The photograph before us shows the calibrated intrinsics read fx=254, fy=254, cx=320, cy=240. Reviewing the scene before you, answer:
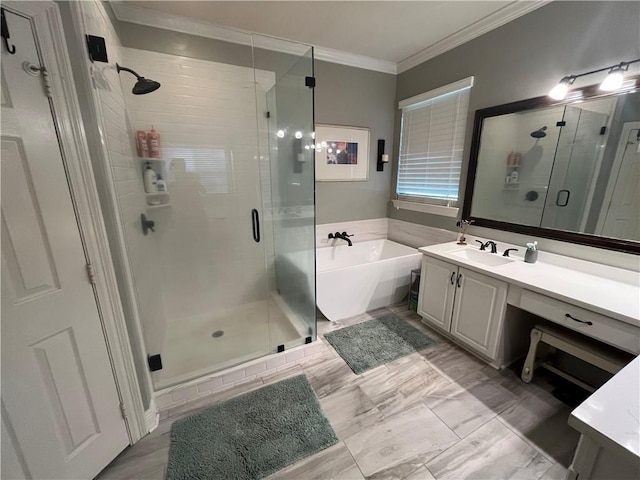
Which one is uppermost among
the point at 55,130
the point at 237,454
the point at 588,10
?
the point at 588,10

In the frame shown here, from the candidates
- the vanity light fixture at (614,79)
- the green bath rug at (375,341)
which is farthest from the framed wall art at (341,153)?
the vanity light fixture at (614,79)

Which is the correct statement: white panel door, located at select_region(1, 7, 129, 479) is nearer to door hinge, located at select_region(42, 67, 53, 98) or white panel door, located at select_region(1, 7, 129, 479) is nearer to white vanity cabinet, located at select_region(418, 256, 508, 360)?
door hinge, located at select_region(42, 67, 53, 98)

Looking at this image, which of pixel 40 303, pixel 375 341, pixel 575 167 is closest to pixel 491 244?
pixel 575 167

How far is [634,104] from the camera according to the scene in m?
1.52

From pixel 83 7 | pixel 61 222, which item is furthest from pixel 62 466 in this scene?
pixel 83 7

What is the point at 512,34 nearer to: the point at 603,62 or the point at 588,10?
the point at 588,10

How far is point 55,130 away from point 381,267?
247 cm

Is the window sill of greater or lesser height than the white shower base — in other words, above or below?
above

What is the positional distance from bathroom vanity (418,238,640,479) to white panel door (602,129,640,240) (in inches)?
10.1

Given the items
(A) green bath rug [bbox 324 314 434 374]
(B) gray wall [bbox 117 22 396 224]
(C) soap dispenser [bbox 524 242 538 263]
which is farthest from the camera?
(B) gray wall [bbox 117 22 396 224]

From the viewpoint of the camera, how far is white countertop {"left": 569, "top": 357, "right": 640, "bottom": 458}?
0.59m

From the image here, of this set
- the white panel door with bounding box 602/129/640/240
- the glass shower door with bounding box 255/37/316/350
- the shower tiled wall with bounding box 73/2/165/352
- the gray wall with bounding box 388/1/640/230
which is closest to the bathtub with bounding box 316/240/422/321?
the glass shower door with bounding box 255/37/316/350

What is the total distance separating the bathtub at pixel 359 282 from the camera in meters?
2.44

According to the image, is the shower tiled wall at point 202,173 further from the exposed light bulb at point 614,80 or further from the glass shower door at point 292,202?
the exposed light bulb at point 614,80
